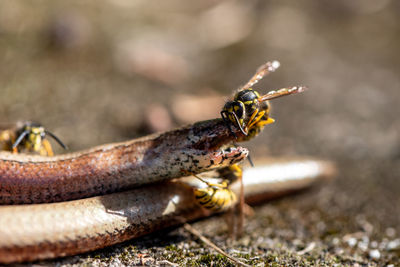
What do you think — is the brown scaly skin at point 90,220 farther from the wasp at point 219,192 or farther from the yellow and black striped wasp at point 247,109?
the yellow and black striped wasp at point 247,109

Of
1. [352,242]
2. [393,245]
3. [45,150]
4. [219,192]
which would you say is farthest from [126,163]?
[393,245]

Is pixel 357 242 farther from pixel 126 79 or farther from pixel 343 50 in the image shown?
pixel 343 50

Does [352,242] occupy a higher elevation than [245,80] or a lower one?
lower

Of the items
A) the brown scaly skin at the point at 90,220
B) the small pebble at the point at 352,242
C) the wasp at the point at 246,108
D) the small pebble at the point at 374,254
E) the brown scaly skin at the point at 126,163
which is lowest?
the small pebble at the point at 374,254

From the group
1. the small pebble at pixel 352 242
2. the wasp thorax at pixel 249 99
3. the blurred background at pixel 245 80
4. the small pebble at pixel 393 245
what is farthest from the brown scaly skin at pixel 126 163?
the small pebble at pixel 393 245

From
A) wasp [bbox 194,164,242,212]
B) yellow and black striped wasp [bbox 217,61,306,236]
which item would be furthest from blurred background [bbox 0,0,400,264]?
yellow and black striped wasp [bbox 217,61,306,236]

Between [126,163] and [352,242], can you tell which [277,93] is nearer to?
[126,163]

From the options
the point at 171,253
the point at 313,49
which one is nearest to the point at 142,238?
the point at 171,253
